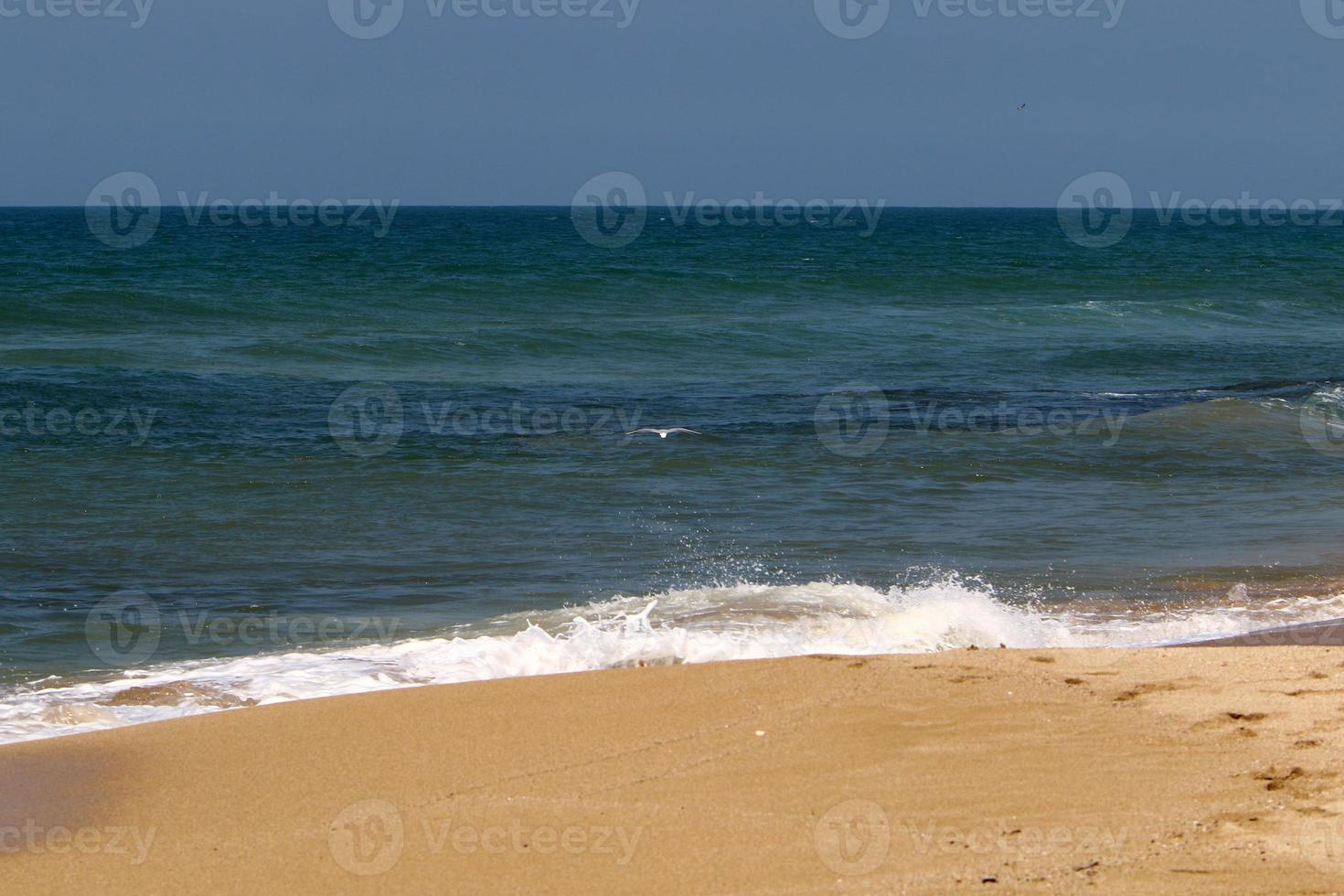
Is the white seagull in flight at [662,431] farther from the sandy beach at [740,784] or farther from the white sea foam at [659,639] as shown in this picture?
the sandy beach at [740,784]

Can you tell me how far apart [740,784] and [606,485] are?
7.51m

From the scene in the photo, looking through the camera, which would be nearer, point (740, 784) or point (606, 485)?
point (740, 784)

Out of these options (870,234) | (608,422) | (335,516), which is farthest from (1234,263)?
(335,516)

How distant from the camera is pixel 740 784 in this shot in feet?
16.0

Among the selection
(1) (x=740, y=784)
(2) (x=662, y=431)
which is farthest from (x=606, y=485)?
(1) (x=740, y=784)

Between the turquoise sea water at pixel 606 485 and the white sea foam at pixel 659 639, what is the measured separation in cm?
3

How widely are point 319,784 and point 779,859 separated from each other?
1.85m

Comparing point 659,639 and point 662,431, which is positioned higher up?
point 662,431

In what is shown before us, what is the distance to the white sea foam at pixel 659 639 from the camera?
6688 mm

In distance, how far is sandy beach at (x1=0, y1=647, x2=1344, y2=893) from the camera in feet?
13.7

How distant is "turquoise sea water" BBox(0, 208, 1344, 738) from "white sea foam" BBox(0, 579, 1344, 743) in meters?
0.03

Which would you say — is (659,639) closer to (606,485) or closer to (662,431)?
(606,485)

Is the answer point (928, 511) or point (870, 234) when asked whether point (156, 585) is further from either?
point (870, 234)

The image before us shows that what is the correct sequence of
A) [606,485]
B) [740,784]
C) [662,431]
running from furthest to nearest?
[662,431] < [606,485] < [740,784]
